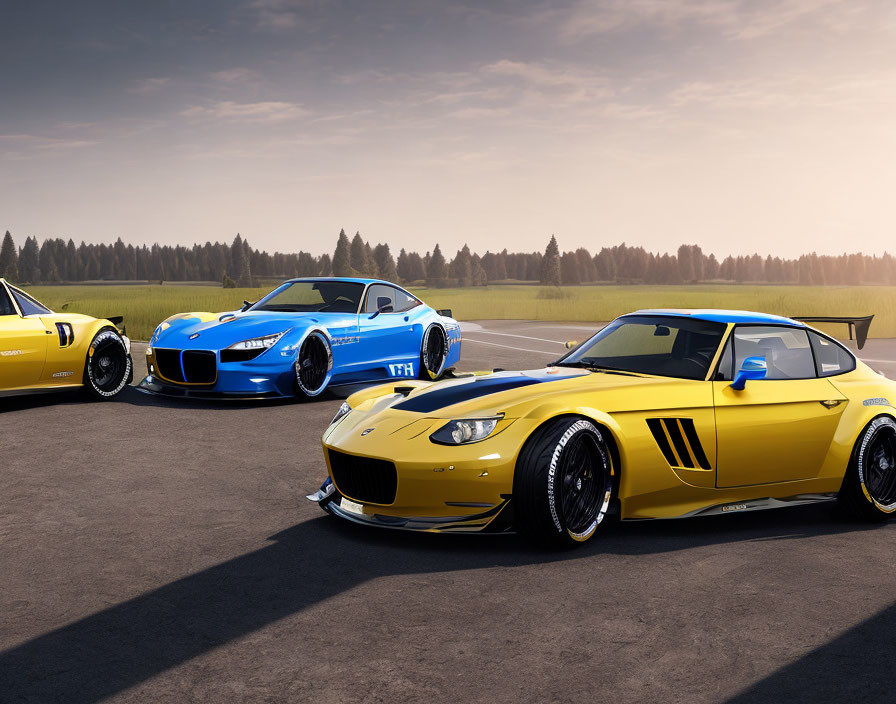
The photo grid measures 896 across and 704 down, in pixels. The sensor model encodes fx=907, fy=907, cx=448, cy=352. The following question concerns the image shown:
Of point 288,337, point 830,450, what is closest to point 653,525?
point 830,450

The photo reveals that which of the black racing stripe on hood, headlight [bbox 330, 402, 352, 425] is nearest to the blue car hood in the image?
headlight [bbox 330, 402, 352, 425]

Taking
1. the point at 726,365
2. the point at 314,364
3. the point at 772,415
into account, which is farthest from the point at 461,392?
the point at 314,364

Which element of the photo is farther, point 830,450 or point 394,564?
point 830,450

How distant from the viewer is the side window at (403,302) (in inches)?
487

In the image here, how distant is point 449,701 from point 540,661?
49cm

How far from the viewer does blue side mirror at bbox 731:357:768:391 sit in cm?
539

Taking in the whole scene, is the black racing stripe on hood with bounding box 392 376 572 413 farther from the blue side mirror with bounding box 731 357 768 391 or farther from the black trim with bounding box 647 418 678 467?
the blue side mirror with bounding box 731 357 768 391

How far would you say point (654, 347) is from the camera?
6.10 meters

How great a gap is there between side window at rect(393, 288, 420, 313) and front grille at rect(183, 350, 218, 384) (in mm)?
2962

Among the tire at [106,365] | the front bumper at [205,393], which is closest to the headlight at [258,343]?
the front bumper at [205,393]

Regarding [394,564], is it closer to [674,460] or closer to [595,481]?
[595,481]

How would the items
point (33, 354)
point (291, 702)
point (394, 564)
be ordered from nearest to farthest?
point (291, 702) < point (394, 564) < point (33, 354)

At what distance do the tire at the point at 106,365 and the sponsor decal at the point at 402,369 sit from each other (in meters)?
3.29

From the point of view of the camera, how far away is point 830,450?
564 cm
